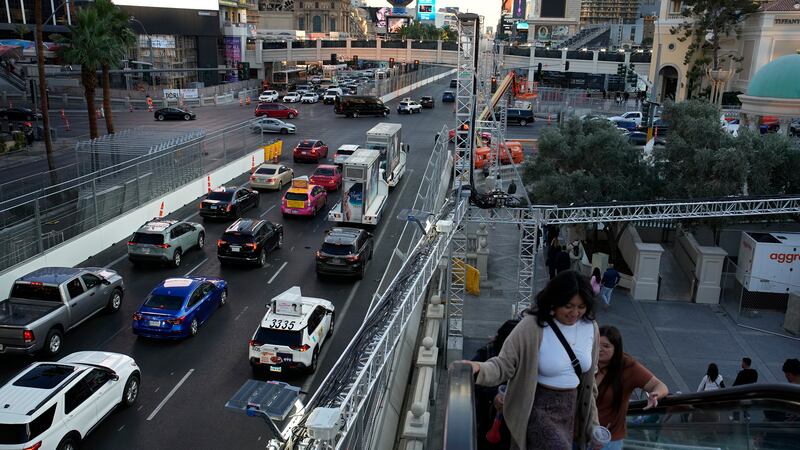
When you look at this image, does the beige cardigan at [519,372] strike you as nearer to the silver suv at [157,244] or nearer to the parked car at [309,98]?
the silver suv at [157,244]

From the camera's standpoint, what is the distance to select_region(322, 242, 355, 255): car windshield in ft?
67.7

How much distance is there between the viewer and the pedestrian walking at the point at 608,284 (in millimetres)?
19781

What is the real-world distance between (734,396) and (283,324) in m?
10.9

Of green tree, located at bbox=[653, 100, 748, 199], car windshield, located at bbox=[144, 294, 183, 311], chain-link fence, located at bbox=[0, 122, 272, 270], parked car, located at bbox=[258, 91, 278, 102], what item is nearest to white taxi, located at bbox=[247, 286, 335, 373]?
car windshield, located at bbox=[144, 294, 183, 311]

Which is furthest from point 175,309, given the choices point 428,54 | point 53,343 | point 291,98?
point 428,54

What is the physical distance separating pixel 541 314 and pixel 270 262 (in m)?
19.1

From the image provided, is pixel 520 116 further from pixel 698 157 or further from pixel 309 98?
pixel 698 157

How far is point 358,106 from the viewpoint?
60344mm

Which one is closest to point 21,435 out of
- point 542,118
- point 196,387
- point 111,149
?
point 196,387

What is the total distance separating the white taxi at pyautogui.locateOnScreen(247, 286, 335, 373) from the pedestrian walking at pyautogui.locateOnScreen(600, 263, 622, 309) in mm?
9293

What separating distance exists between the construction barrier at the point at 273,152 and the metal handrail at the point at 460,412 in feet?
119

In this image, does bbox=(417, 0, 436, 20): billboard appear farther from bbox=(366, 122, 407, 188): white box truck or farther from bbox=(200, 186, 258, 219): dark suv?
bbox=(200, 186, 258, 219): dark suv

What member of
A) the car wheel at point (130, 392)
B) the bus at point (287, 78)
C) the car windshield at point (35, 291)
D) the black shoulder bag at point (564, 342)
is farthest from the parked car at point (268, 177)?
the bus at point (287, 78)

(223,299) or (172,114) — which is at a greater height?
(172,114)
